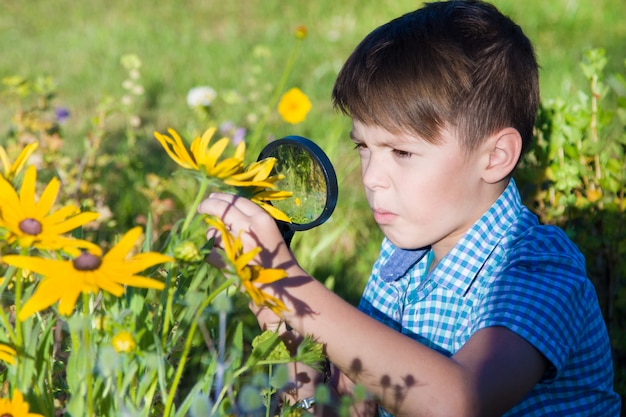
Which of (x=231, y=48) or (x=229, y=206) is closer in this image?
(x=229, y=206)

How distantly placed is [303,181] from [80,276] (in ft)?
2.08

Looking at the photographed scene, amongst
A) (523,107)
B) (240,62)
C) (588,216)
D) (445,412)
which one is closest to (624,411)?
(588,216)

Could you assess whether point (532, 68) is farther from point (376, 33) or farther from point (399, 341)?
point (399, 341)

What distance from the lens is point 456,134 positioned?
5.40ft

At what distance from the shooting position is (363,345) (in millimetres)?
1314

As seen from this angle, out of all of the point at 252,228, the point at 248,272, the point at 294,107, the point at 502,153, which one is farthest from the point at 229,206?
the point at 294,107

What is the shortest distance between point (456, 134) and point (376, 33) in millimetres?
303

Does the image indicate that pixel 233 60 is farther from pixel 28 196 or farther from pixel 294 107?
pixel 28 196

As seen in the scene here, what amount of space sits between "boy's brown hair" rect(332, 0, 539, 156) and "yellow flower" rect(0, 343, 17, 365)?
0.81 m

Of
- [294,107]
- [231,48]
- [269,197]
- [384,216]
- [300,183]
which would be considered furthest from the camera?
[231,48]

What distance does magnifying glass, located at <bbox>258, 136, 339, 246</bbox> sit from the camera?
57.2 inches

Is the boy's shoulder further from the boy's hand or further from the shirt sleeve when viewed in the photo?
the boy's hand

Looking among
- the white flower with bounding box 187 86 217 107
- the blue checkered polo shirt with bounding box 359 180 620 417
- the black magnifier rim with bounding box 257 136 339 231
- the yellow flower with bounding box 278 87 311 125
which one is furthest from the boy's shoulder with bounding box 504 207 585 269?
the white flower with bounding box 187 86 217 107

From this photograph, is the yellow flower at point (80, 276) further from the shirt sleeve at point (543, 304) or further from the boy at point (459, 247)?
the shirt sleeve at point (543, 304)
